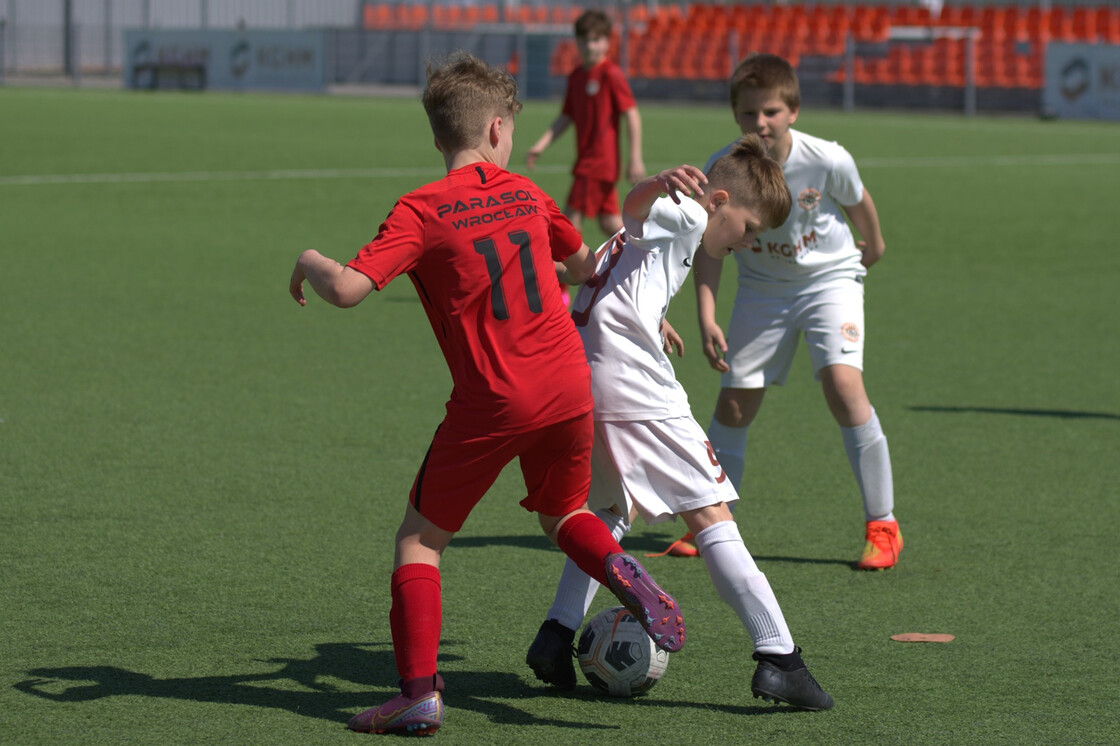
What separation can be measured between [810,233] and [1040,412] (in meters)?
2.87

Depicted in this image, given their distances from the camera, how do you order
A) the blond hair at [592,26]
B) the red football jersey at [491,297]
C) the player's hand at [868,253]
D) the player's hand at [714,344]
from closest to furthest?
the red football jersey at [491,297]
the player's hand at [714,344]
the player's hand at [868,253]
the blond hair at [592,26]

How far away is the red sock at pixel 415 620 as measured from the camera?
368cm

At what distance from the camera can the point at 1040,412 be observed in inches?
310

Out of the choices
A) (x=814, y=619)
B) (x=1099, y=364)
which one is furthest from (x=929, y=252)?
(x=814, y=619)

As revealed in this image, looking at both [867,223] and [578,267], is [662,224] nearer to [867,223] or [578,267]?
[578,267]

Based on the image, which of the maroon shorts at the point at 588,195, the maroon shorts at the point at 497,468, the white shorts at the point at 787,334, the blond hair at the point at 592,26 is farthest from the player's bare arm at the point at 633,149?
the maroon shorts at the point at 497,468

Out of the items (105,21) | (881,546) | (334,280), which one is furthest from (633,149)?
(105,21)

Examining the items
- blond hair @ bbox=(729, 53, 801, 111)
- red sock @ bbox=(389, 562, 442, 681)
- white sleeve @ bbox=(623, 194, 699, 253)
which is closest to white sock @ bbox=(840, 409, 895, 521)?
blond hair @ bbox=(729, 53, 801, 111)

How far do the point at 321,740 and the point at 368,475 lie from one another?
9.02ft

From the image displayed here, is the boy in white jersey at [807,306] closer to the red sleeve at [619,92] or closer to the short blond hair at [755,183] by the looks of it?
the short blond hair at [755,183]

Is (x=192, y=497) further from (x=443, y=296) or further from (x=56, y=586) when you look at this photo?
(x=443, y=296)

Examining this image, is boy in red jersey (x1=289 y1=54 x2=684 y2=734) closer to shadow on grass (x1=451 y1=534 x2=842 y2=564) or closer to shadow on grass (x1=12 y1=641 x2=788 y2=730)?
shadow on grass (x1=12 y1=641 x2=788 y2=730)

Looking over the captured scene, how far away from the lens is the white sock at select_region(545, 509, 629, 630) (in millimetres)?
4141

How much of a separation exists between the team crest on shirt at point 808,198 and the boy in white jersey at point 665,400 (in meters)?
1.35
